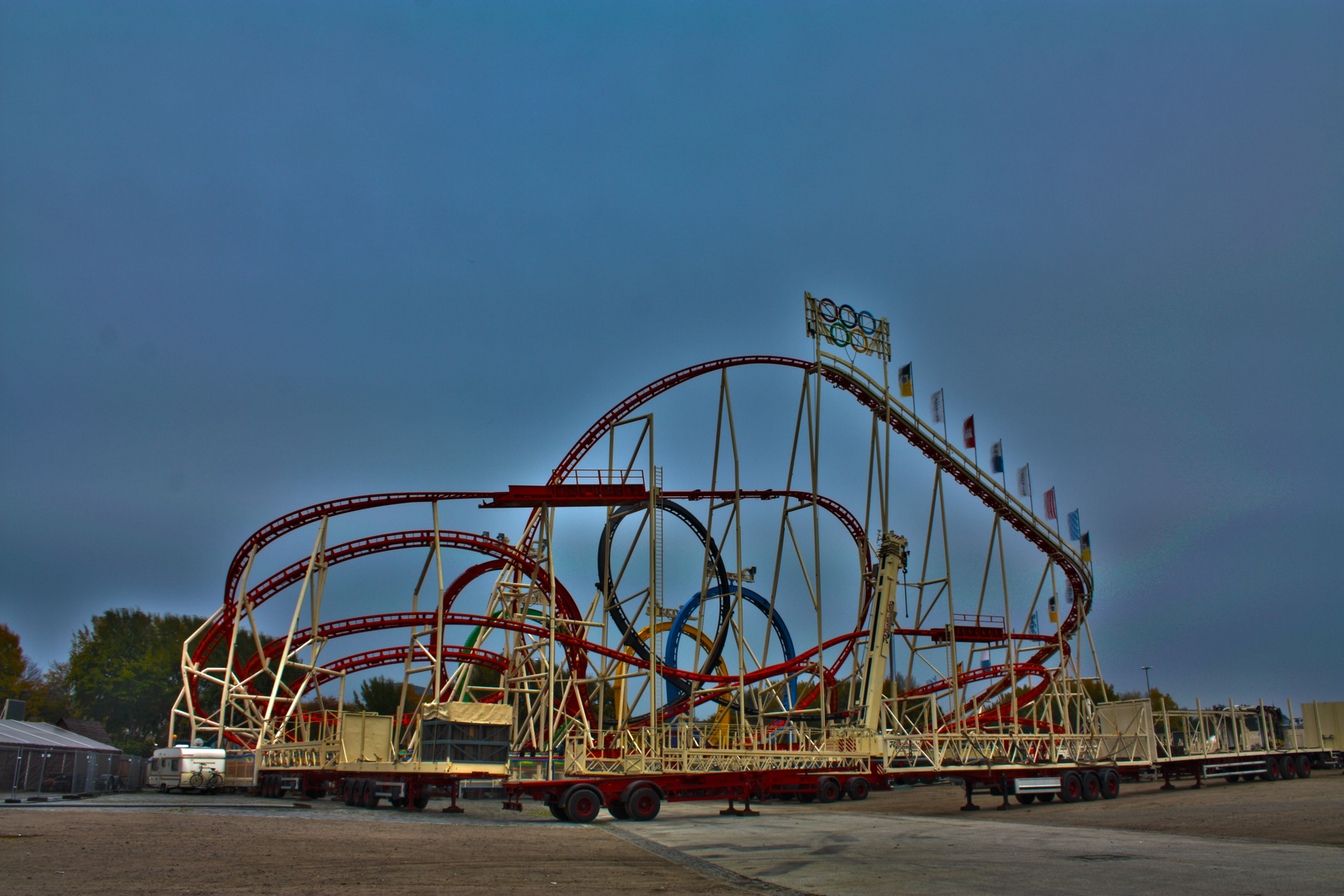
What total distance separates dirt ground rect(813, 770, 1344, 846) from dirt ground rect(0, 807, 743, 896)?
10915mm

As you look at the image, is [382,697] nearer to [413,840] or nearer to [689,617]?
[689,617]

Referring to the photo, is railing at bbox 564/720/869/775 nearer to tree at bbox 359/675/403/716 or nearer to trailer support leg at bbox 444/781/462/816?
trailer support leg at bbox 444/781/462/816

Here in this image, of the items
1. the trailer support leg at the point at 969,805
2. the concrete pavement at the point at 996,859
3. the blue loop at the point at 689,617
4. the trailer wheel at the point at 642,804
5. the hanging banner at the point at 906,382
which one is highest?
the hanging banner at the point at 906,382

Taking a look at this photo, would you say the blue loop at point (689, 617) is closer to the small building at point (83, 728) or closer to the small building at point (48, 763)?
the small building at point (48, 763)

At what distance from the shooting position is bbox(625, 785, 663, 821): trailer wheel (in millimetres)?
21234

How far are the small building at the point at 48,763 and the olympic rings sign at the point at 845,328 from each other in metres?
28.7

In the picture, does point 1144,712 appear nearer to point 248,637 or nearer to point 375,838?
point 375,838

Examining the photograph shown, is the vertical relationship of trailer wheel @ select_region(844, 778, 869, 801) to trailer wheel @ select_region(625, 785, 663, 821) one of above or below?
below

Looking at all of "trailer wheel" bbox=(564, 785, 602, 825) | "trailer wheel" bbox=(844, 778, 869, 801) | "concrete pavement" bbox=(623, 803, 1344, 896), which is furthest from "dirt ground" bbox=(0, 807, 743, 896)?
"trailer wheel" bbox=(844, 778, 869, 801)

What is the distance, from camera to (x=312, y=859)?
1179 cm

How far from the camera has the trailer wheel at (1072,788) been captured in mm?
27469

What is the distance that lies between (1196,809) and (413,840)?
18.4m

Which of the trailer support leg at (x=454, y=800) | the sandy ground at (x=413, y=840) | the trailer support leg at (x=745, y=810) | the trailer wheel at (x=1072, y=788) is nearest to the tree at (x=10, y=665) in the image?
the sandy ground at (x=413, y=840)

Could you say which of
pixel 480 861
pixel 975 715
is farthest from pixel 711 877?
pixel 975 715
